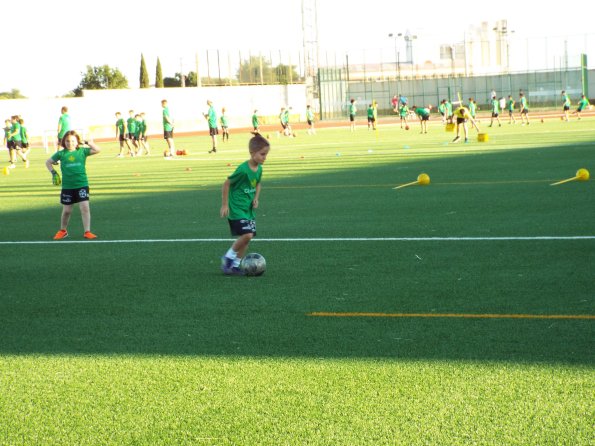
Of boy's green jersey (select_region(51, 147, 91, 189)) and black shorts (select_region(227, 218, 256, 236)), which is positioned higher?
boy's green jersey (select_region(51, 147, 91, 189))

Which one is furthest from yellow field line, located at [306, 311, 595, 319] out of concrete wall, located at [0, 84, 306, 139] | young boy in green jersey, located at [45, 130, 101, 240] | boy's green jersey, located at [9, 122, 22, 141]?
concrete wall, located at [0, 84, 306, 139]

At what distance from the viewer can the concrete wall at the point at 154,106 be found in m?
58.1

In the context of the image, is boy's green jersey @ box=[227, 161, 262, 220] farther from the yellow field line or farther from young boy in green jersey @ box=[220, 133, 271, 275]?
the yellow field line

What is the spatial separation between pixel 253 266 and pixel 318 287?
93cm

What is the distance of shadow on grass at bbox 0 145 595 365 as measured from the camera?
6.58 m

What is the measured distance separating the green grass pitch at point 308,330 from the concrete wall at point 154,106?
3959 centimetres

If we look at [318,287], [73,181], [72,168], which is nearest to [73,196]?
[73,181]

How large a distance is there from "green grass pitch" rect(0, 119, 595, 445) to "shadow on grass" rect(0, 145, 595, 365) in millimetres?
31

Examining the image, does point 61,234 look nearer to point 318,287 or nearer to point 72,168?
point 72,168

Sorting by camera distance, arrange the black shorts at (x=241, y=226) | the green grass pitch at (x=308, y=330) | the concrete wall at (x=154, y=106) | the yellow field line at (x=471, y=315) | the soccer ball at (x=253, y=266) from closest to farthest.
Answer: the green grass pitch at (x=308, y=330)
the yellow field line at (x=471, y=315)
the soccer ball at (x=253, y=266)
the black shorts at (x=241, y=226)
the concrete wall at (x=154, y=106)

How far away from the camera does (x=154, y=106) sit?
70.0 metres

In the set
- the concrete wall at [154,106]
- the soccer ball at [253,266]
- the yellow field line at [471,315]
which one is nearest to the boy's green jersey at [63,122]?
the concrete wall at [154,106]

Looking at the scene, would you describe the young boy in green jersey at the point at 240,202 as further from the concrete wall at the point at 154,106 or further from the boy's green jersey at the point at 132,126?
the concrete wall at the point at 154,106

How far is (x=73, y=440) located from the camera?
489 cm
